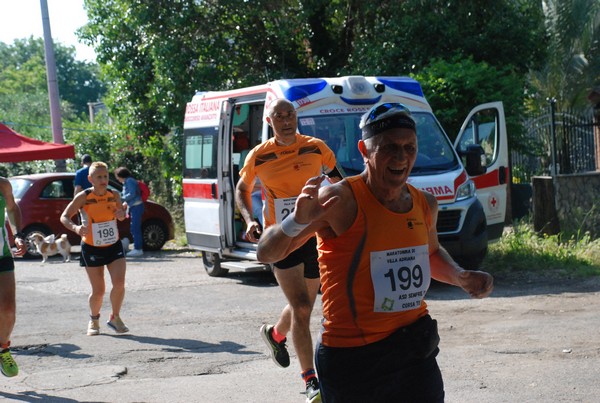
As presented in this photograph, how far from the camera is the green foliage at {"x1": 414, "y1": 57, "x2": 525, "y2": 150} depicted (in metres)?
16.0

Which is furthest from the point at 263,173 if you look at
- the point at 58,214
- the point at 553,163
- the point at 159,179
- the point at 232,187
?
the point at 159,179

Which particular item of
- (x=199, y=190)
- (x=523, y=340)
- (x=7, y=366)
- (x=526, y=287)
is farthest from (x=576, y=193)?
(x=7, y=366)

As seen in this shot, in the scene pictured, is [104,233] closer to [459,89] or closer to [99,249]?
[99,249]

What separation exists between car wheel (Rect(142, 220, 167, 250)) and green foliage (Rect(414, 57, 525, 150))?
21.0 feet

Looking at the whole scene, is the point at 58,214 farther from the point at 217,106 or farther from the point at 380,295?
the point at 380,295

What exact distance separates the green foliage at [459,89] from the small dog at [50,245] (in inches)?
280

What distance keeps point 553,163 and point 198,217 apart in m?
5.79

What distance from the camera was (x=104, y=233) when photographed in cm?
1009

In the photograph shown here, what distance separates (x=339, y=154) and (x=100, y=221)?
3284 mm

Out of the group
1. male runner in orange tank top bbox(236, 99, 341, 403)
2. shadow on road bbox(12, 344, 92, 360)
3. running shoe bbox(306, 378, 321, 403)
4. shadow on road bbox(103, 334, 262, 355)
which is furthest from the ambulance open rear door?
running shoe bbox(306, 378, 321, 403)

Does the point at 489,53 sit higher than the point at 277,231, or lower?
higher

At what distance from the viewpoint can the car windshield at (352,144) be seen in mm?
11969

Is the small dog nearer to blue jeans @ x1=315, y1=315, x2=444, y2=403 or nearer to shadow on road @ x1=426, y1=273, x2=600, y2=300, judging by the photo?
shadow on road @ x1=426, y1=273, x2=600, y2=300

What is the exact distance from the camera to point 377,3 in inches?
784
